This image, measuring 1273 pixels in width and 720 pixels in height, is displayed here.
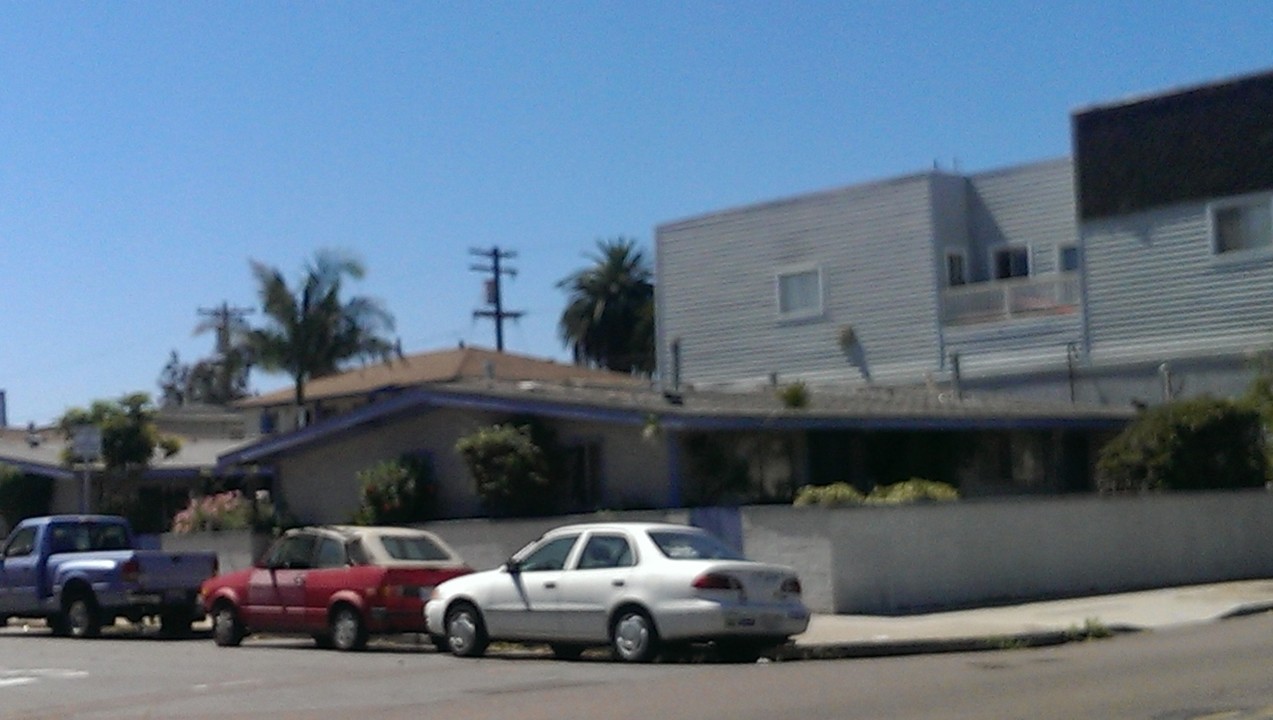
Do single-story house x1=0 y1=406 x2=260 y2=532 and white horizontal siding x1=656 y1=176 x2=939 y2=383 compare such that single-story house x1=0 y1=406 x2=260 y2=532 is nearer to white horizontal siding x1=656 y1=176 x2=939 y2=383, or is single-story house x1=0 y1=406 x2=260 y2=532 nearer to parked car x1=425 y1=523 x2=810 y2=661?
white horizontal siding x1=656 y1=176 x2=939 y2=383

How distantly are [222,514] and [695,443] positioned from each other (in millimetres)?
11488

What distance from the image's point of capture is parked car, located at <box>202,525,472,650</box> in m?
22.0

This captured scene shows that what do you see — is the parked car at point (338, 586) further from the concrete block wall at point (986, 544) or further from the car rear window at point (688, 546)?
the car rear window at point (688, 546)

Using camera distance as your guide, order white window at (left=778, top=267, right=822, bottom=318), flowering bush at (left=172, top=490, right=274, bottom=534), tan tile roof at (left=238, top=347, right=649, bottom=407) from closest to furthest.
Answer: flowering bush at (left=172, top=490, right=274, bottom=534)
white window at (left=778, top=267, right=822, bottom=318)
tan tile roof at (left=238, top=347, right=649, bottom=407)

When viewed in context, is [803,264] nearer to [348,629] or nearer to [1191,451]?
[1191,451]

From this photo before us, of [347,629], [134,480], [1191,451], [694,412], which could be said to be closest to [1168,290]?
[1191,451]

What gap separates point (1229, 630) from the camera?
66.5 ft

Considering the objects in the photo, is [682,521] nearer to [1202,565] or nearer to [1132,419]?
[1202,565]

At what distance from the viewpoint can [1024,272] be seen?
41.9m

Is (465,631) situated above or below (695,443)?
below

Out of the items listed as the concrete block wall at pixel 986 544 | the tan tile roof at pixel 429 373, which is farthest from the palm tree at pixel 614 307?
the concrete block wall at pixel 986 544

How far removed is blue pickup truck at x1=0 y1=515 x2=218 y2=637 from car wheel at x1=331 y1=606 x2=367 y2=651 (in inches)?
197

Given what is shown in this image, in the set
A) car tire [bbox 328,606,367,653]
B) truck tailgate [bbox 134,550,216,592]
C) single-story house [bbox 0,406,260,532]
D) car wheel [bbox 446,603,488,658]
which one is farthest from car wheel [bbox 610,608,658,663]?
single-story house [bbox 0,406,260,532]

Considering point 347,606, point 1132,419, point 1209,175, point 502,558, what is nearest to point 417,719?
point 347,606
